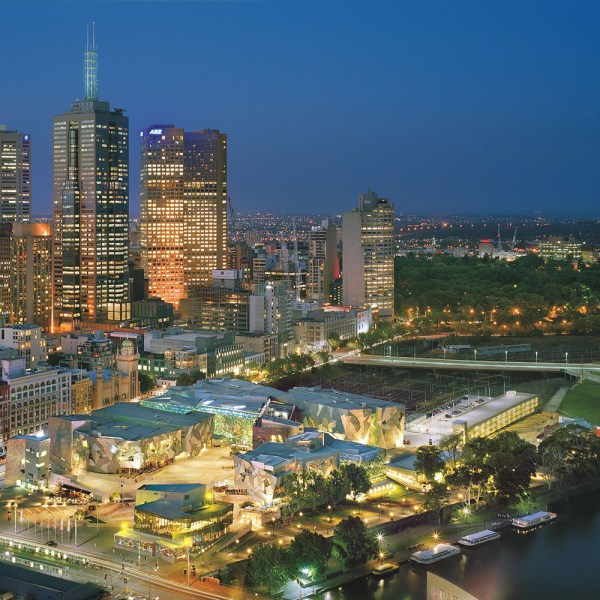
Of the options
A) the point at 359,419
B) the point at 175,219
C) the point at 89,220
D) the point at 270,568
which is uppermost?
the point at 175,219

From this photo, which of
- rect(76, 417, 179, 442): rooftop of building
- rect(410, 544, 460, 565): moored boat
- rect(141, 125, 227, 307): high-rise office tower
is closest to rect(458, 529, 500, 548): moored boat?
rect(410, 544, 460, 565): moored boat

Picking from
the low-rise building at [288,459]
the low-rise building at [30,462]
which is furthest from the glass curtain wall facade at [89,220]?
the low-rise building at [288,459]

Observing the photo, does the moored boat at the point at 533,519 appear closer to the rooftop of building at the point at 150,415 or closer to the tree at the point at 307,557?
the tree at the point at 307,557

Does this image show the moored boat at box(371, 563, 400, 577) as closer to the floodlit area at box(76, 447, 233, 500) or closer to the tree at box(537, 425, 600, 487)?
the floodlit area at box(76, 447, 233, 500)

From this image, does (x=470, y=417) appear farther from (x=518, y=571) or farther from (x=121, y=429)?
(x=518, y=571)

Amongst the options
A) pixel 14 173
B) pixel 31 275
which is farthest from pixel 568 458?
pixel 14 173

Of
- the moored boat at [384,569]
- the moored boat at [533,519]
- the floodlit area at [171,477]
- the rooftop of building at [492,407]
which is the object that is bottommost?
the moored boat at [384,569]

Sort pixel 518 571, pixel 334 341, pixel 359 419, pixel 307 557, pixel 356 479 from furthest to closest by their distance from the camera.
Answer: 1. pixel 334 341
2. pixel 359 419
3. pixel 356 479
4. pixel 518 571
5. pixel 307 557
